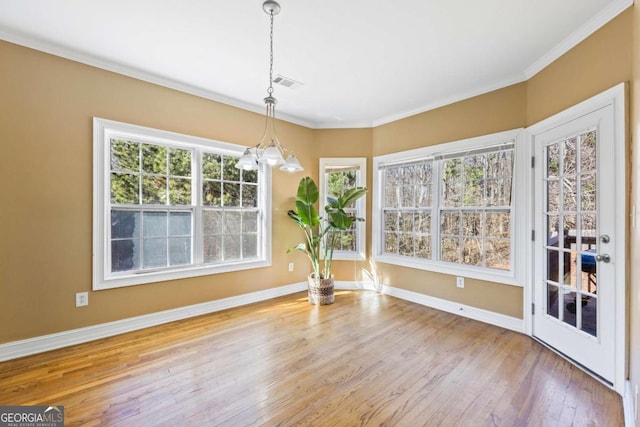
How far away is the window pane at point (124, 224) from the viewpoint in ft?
9.67

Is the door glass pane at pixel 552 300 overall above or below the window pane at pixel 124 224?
below

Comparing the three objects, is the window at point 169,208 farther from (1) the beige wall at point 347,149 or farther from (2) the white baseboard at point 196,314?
(1) the beige wall at point 347,149

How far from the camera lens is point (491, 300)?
3.23m

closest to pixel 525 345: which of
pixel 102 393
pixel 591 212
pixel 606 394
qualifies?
pixel 606 394

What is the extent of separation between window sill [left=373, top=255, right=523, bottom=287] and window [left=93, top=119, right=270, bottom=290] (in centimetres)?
191

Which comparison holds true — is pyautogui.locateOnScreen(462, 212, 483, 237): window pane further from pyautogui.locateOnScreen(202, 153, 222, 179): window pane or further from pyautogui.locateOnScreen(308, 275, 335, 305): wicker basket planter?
pyautogui.locateOnScreen(202, 153, 222, 179): window pane

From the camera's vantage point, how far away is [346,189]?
464 centimetres

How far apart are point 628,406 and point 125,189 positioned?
445 centimetres

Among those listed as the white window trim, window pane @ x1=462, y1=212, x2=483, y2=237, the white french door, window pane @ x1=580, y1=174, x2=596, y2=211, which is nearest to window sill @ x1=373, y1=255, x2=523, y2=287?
the white window trim

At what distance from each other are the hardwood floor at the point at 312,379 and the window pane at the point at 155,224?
3.43ft

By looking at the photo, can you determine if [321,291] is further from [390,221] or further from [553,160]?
[553,160]

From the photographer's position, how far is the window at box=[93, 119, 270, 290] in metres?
2.88

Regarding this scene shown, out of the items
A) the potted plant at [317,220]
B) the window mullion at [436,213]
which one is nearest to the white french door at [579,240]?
the window mullion at [436,213]

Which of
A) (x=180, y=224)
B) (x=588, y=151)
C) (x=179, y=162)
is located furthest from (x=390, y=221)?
(x=179, y=162)
